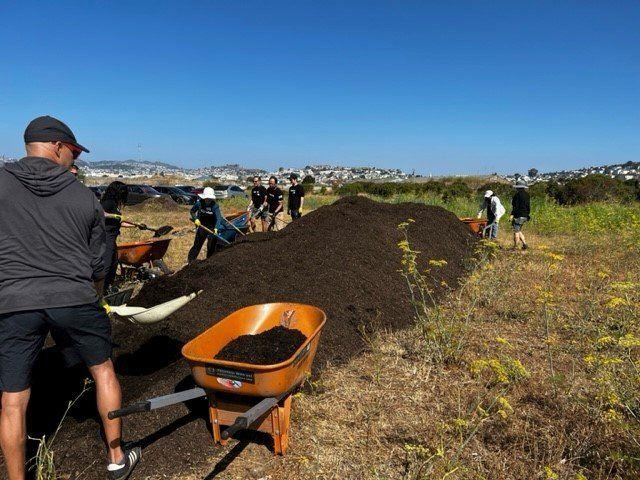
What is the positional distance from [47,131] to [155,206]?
19525mm

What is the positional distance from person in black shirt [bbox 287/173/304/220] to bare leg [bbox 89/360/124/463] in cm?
893

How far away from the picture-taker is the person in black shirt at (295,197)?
11.2m

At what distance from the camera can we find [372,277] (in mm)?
5660

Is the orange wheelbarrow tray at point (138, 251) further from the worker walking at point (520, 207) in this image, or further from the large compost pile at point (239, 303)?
the worker walking at point (520, 207)

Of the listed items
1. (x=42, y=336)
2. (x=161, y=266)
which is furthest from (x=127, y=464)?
(x=161, y=266)

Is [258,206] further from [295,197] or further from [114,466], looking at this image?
[114,466]

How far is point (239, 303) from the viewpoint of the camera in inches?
180

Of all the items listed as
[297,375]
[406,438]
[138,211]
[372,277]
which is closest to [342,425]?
[406,438]

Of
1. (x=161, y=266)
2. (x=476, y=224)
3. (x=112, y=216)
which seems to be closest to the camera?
(x=112, y=216)

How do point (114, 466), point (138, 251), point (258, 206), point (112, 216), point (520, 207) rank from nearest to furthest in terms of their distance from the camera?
point (114, 466), point (112, 216), point (138, 251), point (520, 207), point (258, 206)

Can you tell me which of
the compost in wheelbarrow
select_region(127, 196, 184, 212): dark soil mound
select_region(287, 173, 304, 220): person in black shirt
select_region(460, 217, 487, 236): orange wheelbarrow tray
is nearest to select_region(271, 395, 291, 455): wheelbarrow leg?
the compost in wheelbarrow

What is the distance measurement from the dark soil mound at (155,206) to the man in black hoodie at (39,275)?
19306 mm

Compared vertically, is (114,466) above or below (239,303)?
below

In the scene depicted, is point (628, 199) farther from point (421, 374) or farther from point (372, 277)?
point (421, 374)
